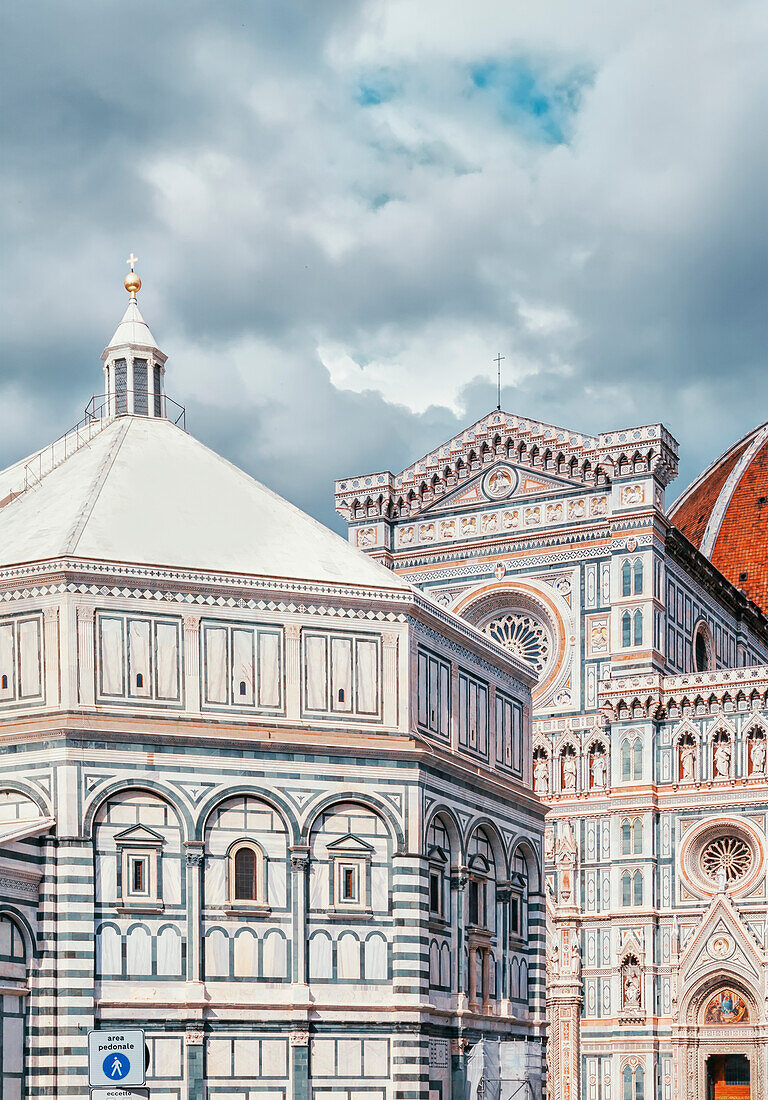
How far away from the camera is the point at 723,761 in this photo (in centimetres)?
5322

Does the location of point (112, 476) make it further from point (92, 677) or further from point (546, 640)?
point (546, 640)

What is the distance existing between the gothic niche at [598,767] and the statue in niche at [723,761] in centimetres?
357

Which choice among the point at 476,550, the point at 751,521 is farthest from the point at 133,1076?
the point at 751,521

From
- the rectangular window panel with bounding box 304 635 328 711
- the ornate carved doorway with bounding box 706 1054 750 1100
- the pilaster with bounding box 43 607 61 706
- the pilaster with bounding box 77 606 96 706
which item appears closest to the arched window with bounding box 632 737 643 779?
the ornate carved doorway with bounding box 706 1054 750 1100

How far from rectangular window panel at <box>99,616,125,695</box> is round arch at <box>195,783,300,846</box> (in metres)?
2.54

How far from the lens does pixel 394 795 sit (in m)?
33.6

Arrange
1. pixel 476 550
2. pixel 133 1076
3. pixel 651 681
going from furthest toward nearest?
pixel 476 550
pixel 651 681
pixel 133 1076

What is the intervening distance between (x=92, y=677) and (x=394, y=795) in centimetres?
598

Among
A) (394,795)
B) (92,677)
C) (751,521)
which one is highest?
(751,521)

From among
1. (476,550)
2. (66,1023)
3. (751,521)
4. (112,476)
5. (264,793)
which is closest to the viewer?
(66,1023)

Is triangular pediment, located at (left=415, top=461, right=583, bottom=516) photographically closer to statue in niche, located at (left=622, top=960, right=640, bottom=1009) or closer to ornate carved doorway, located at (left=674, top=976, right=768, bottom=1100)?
statue in niche, located at (left=622, top=960, right=640, bottom=1009)

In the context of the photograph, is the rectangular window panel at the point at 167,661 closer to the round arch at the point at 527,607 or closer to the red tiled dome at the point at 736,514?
the round arch at the point at 527,607

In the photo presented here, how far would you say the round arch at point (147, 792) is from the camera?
31.5m

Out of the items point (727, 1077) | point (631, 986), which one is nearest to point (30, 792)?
point (631, 986)
